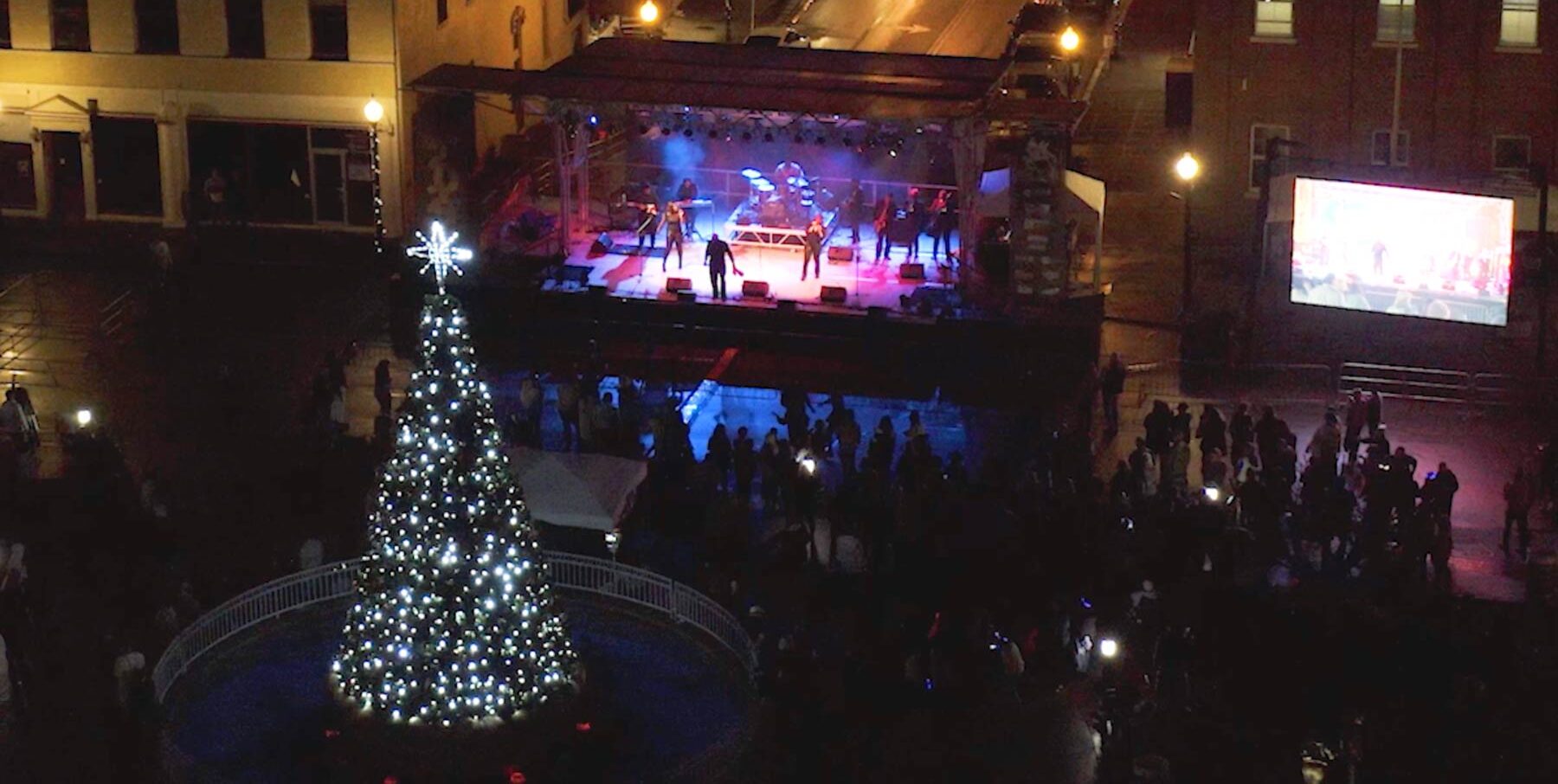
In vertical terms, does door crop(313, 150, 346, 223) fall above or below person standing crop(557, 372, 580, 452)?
above

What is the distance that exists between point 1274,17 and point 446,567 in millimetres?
25310

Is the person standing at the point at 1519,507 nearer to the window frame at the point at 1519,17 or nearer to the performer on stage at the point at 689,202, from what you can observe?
the window frame at the point at 1519,17

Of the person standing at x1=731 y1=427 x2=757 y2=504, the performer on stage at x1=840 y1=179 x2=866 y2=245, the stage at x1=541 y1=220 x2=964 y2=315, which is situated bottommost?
the person standing at x1=731 y1=427 x2=757 y2=504

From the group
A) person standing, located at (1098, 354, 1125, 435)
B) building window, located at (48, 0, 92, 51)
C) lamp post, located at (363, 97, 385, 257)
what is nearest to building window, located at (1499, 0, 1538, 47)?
person standing, located at (1098, 354, 1125, 435)

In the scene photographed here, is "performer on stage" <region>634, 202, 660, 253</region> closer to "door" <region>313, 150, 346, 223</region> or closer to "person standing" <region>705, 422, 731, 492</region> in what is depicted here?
"door" <region>313, 150, 346, 223</region>

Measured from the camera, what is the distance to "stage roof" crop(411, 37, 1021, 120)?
3891cm

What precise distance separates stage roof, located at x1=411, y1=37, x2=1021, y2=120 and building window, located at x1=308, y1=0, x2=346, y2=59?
3.06m

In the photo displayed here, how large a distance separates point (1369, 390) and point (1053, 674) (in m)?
12.4

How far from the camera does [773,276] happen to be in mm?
40031

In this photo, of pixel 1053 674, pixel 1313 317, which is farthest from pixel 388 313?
pixel 1053 674

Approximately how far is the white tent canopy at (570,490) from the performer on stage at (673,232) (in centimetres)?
1304

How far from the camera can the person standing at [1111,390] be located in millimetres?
33438

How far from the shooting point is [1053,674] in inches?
985

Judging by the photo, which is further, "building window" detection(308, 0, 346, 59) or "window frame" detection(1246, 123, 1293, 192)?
"building window" detection(308, 0, 346, 59)
